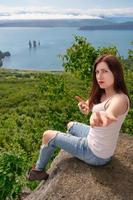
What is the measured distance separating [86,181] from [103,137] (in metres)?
0.73

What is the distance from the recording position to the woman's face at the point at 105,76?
295 inches

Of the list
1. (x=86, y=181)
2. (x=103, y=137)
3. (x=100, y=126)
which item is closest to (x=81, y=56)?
(x=103, y=137)

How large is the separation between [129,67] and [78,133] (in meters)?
8.65

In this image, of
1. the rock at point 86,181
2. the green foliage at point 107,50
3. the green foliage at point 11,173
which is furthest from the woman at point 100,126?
the green foliage at point 107,50

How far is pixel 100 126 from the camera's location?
273 inches

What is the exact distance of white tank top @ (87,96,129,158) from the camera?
7340 millimetres

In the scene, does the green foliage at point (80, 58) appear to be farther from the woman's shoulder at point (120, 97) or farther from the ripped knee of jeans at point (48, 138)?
the woman's shoulder at point (120, 97)

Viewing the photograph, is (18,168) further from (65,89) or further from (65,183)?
(65,89)

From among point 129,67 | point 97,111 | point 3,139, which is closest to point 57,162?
point 97,111

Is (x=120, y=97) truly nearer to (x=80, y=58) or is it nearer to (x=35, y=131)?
(x=80, y=58)

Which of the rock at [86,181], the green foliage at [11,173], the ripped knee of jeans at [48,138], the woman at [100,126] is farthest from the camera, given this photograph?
the green foliage at [11,173]

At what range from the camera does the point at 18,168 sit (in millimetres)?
9141

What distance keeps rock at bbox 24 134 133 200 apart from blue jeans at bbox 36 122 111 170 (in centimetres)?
16

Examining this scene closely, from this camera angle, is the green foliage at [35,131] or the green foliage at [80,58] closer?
the green foliage at [35,131]
